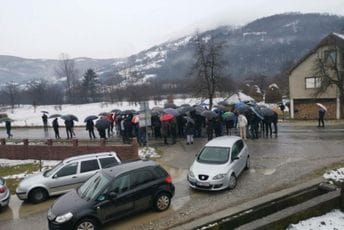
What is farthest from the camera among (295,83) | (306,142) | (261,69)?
(261,69)

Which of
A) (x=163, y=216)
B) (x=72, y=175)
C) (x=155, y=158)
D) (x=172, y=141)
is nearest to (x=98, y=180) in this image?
(x=163, y=216)

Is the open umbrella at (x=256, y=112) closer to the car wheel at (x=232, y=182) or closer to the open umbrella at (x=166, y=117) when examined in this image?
the open umbrella at (x=166, y=117)

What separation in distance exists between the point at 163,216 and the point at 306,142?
44.4 ft

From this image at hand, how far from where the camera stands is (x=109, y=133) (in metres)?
28.7

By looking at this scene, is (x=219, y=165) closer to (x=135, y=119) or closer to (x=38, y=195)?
(x=38, y=195)

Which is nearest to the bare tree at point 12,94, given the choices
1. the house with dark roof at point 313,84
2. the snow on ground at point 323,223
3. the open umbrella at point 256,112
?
the house with dark roof at point 313,84

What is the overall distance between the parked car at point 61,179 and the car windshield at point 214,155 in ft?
10.5

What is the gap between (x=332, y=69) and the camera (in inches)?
1587

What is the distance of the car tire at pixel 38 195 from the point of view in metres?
14.8

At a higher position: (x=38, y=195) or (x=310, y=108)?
(x=38, y=195)

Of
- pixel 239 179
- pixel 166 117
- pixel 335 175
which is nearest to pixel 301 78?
pixel 166 117

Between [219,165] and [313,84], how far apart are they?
103 ft

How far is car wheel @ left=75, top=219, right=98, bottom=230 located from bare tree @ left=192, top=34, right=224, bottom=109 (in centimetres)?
3550

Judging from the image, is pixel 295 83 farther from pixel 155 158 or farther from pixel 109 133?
pixel 155 158
